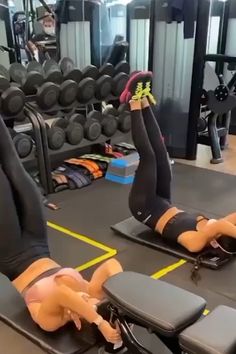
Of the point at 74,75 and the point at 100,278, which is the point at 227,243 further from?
the point at 74,75

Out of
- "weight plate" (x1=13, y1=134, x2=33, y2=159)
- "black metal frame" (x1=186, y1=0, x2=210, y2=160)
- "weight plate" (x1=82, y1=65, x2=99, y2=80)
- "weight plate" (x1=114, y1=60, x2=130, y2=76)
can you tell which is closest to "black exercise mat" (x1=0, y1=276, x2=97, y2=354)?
"weight plate" (x1=13, y1=134, x2=33, y2=159)

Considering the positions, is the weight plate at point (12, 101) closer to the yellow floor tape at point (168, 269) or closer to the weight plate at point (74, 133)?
the weight plate at point (74, 133)

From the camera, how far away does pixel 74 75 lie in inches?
137

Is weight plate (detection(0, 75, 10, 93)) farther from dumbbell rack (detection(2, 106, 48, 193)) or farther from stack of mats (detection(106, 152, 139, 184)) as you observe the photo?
stack of mats (detection(106, 152, 139, 184))

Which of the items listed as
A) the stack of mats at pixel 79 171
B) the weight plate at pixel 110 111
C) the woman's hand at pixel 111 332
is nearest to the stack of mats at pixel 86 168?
the stack of mats at pixel 79 171

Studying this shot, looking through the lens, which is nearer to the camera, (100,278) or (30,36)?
(100,278)

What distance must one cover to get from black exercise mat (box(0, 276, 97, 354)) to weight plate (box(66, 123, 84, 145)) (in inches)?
68.6

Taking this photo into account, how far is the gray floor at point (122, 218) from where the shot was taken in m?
1.95

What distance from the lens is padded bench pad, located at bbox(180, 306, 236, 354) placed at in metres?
0.82

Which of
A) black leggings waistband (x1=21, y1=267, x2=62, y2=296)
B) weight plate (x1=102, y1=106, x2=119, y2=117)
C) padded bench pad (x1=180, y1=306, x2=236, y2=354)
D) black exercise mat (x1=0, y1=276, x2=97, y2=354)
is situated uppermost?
padded bench pad (x1=180, y1=306, x2=236, y2=354)

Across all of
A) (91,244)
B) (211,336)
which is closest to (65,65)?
(91,244)

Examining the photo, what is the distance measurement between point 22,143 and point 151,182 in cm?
113

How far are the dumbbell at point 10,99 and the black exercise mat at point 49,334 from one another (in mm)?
1547

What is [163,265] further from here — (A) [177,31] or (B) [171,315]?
(A) [177,31]
